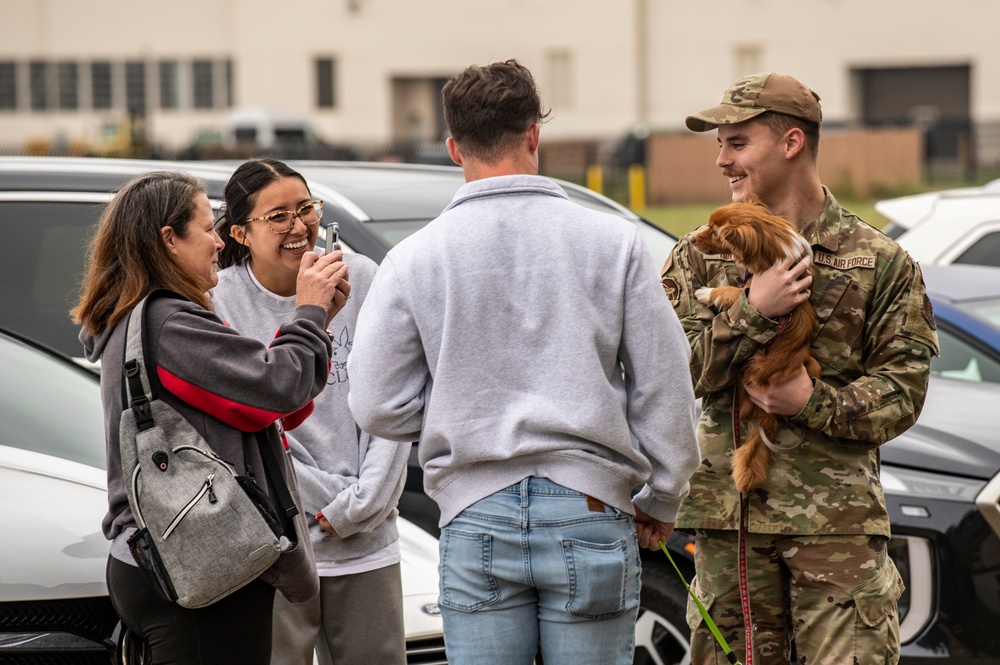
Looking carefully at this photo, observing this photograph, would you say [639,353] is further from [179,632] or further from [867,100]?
[867,100]

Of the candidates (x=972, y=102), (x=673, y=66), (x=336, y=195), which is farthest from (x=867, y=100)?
(x=336, y=195)

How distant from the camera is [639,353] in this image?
2.85 metres

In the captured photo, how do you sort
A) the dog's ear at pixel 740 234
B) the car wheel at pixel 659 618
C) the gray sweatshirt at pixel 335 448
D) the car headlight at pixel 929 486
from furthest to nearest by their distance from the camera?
the car headlight at pixel 929 486 → the car wheel at pixel 659 618 → the gray sweatshirt at pixel 335 448 → the dog's ear at pixel 740 234

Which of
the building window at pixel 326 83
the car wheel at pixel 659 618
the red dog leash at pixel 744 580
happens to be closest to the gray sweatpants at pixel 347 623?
the red dog leash at pixel 744 580

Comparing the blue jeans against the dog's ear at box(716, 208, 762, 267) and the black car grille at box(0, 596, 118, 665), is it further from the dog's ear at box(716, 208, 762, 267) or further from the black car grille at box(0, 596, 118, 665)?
the black car grille at box(0, 596, 118, 665)

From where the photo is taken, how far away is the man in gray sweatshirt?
110 inches

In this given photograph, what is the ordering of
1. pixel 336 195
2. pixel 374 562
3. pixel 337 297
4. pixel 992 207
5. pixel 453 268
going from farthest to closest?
pixel 992 207 → pixel 336 195 → pixel 374 562 → pixel 337 297 → pixel 453 268

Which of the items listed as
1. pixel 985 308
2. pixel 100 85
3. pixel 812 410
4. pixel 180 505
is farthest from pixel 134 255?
pixel 100 85

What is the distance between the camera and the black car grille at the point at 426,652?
3.94 m

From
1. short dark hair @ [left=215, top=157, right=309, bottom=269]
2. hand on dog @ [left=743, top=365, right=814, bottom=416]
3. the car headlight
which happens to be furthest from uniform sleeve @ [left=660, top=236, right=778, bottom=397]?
the car headlight

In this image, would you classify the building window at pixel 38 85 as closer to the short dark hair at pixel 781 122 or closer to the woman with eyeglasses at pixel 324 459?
the woman with eyeglasses at pixel 324 459

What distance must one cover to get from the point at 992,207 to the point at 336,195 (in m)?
4.44

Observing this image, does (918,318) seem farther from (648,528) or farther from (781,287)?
(648,528)

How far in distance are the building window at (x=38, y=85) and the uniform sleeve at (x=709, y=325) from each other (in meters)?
46.6
